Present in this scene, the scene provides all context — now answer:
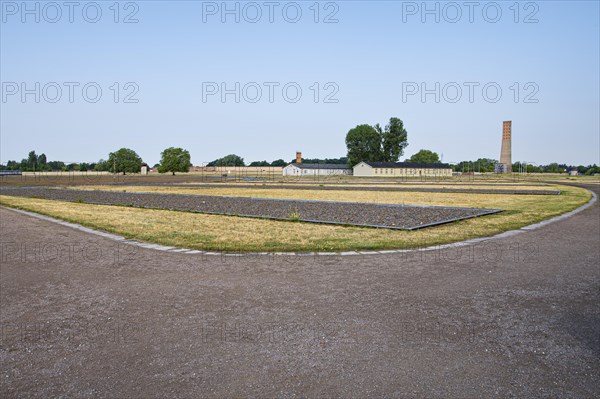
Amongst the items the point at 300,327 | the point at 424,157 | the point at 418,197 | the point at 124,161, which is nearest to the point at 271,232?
the point at 300,327

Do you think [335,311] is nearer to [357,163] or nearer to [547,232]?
[547,232]

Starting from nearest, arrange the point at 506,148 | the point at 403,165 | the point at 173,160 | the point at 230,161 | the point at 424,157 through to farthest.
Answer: the point at 506,148, the point at 403,165, the point at 173,160, the point at 424,157, the point at 230,161

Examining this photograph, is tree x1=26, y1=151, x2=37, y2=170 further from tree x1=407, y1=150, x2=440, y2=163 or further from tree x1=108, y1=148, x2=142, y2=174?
tree x1=407, y1=150, x2=440, y2=163

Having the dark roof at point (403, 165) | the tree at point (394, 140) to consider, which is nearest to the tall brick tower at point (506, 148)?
the dark roof at point (403, 165)


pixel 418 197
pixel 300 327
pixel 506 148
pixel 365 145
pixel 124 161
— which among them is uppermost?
pixel 365 145

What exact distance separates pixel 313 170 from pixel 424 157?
177ft

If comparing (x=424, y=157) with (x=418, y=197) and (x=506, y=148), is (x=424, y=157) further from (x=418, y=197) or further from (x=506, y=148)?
(x=418, y=197)

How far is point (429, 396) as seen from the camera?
3266 mm

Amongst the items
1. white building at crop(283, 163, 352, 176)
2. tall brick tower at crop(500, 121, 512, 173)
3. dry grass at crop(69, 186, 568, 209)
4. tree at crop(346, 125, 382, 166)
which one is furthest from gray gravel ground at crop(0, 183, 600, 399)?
tall brick tower at crop(500, 121, 512, 173)

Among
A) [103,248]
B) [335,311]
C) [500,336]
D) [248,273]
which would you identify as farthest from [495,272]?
[103,248]

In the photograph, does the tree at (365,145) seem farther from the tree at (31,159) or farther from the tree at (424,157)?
the tree at (31,159)

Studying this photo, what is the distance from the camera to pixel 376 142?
125375 millimetres

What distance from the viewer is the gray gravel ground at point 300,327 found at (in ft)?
11.4

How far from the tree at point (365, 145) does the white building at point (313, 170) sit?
4.52m
